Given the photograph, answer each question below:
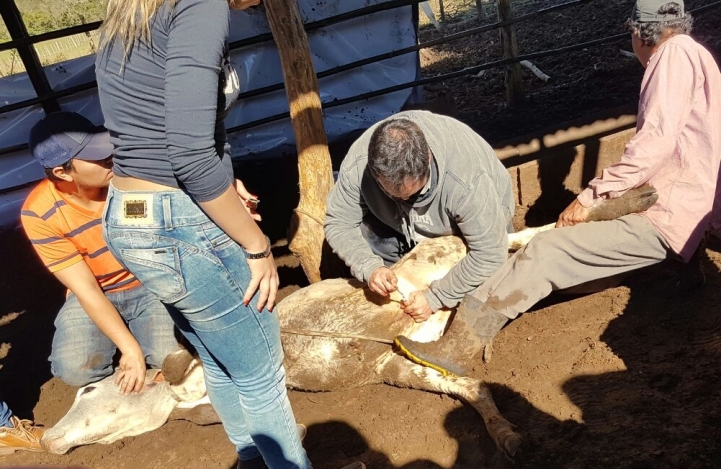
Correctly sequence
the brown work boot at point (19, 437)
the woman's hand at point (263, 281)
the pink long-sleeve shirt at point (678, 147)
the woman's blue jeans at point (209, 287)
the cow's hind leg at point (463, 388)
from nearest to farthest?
the woman's blue jeans at point (209, 287), the woman's hand at point (263, 281), the cow's hind leg at point (463, 388), the pink long-sleeve shirt at point (678, 147), the brown work boot at point (19, 437)

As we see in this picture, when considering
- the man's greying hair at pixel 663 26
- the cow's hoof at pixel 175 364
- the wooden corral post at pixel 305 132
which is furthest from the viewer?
the wooden corral post at pixel 305 132

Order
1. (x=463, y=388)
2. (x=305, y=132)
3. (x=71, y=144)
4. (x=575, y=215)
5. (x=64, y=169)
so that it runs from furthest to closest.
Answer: (x=305, y=132) < (x=575, y=215) < (x=463, y=388) < (x=64, y=169) < (x=71, y=144)

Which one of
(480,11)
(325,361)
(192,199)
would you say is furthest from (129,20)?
(480,11)

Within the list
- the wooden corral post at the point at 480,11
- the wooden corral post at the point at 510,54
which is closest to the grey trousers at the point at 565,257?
the wooden corral post at the point at 510,54

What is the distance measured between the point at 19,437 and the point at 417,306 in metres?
2.31

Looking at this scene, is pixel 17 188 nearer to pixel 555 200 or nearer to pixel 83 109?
pixel 83 109

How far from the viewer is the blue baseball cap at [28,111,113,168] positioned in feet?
8.59

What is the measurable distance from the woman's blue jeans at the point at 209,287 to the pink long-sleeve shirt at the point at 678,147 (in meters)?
2.00

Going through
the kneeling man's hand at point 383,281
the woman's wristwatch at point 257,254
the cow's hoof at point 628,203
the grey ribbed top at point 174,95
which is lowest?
the kneeling man's hand at point 383,281

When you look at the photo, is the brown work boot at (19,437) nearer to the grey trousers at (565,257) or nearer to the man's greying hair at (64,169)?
the man's greying hair at (64,169)

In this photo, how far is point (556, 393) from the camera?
290 cm

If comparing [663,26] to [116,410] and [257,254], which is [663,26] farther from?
[116,410]

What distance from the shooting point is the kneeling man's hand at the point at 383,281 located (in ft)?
10.0

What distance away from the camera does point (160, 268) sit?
6.11 feet
